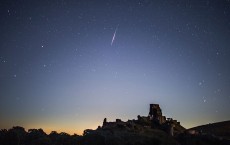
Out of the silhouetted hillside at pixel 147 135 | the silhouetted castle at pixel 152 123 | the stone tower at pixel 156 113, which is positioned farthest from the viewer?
the stone tower at pixel 156 113

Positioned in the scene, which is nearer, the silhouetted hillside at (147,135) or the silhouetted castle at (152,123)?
the silhouetted hillside at (147,135)

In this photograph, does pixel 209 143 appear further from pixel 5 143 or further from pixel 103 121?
pixel 5 143

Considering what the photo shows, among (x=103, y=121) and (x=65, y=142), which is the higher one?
(x=103, y=121)

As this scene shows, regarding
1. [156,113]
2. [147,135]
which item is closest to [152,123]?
[156,113]

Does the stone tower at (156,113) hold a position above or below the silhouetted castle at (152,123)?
above

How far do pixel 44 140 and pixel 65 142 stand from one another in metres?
10.7

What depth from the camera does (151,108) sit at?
106 meters

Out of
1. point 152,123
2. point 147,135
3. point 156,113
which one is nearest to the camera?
point 147,135

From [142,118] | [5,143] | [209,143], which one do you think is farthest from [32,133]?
[209,143]

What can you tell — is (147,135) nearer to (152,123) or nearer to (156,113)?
(152,123)

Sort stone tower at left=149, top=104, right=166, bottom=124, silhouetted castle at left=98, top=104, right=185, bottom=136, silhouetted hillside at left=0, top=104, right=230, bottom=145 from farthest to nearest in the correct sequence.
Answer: stone tower at left=149, top=104, right=166, bottom=124
silhouetted castle at left=98, top=104, right=185, bottom=136
silhouetted hillside at left=0, top=104, right=230, bottom=145

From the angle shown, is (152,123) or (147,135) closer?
(147,135)

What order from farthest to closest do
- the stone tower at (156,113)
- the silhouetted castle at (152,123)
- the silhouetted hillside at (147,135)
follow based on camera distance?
the stone tower at (156,113) < the silhouetted castle at (152,123) < the silhouetted hillside at (147,135)

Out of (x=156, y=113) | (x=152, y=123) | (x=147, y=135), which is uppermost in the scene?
(x=156, y=113)
